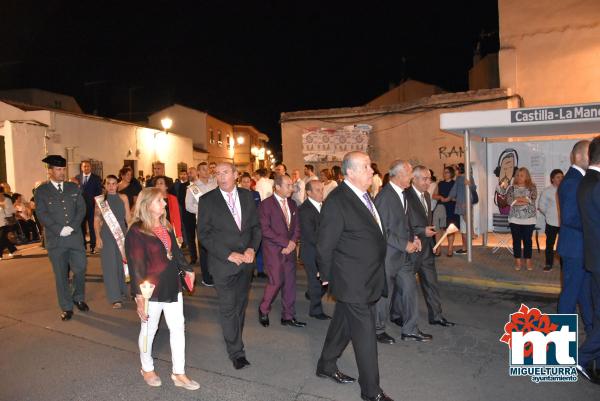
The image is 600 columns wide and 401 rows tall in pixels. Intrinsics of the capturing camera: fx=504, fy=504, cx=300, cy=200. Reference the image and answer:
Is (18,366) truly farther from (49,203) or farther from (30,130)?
(30,130)

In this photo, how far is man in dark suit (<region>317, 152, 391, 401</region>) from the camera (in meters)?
4.15

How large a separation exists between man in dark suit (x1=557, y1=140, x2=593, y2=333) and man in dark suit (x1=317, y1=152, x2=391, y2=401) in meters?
2.17

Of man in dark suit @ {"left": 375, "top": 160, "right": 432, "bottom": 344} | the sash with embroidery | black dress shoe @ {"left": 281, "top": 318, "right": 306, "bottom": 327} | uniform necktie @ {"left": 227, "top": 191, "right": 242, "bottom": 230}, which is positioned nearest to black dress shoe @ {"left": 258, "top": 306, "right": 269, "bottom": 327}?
black dress shoe @ {"left": 281, "top": 318, "right": 306, "bottom": 327}

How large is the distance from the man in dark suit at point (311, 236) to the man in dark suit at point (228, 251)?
Result: 1779 mm

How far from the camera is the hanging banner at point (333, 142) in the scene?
18906 mm

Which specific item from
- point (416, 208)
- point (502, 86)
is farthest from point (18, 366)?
point (502, 86)

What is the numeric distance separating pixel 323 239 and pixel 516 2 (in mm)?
16941

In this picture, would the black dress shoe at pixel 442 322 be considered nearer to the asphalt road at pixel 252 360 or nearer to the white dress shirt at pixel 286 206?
the asphalt road at pixel 252 360

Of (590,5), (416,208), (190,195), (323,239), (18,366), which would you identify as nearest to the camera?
(323,239)

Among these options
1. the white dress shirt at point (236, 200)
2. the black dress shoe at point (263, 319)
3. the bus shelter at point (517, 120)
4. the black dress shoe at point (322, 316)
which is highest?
the bus shelter at point (517, 120)

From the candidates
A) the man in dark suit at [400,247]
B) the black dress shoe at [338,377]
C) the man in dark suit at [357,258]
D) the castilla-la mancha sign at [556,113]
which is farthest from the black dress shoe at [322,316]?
the castilla-la mancha sign at [556,113]

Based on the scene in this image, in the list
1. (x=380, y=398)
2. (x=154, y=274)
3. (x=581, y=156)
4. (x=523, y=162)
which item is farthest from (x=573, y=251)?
(x=523, y=162)

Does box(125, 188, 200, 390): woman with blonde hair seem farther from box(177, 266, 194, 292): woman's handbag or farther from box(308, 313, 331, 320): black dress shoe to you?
box(308, 313, 331, 320): black dress shoe

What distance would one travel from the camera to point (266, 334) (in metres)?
6.16
